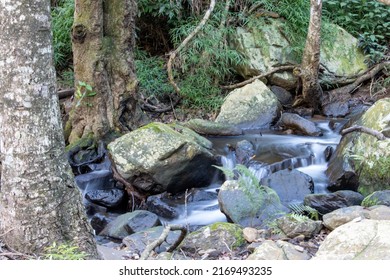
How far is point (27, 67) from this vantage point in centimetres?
292

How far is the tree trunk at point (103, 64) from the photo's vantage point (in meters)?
7.32

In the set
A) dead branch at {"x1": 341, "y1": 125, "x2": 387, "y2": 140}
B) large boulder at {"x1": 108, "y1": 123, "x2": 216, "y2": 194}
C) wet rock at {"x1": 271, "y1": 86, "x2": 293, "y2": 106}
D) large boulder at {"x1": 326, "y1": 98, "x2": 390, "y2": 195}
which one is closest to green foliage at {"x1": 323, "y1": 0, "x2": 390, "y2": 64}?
wet rock at {"x1": 271, "y1": 86, "x2": 293, "y2": 106}

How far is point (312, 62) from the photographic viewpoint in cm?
884

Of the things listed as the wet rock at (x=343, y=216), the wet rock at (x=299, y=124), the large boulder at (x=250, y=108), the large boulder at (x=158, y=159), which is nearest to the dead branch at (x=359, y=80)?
the large boulder at (x=250, y=108)

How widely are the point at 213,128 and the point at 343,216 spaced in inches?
158

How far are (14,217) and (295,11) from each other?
793 cm

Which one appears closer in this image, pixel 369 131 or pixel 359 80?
pixel 369 131

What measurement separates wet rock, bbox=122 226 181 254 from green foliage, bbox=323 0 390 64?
271 inches

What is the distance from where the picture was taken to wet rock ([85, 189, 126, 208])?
620 centimetres

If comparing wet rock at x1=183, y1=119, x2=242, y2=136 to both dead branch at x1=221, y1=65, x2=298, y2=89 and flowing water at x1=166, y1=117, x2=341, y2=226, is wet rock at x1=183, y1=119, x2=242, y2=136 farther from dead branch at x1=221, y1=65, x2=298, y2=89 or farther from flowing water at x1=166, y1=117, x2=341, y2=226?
dead branch at x1=221, y1=65, x2=298, y2=89

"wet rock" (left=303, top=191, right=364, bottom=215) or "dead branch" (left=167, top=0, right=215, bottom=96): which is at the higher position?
"dead branch" (left=167, top=0, right=215, bottom=96)

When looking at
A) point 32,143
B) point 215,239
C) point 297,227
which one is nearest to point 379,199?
point 297,227

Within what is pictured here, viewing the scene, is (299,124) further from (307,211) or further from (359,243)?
(359,243)

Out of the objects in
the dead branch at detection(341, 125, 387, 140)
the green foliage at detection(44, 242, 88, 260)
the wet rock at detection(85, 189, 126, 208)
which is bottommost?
the wet rock at detection(85, 189, 126, 208)
